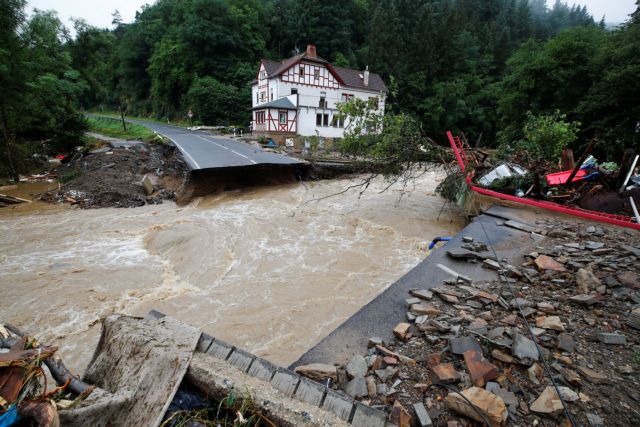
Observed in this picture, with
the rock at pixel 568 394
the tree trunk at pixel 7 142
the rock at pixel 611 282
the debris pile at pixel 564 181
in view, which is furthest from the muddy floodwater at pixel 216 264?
the tree trunk at pixel 7 142

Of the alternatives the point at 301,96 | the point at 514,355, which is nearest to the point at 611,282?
the point at 514,355

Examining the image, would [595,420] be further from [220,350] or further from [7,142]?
[7,142]

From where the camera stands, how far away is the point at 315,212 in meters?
12.1

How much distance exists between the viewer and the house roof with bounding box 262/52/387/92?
95.9ft

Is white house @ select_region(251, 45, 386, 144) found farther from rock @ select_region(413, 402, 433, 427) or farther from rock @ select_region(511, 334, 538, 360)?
rock @ select_region(413, 402, 433, 427)

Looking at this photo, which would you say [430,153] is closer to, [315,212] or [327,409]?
[315,212]

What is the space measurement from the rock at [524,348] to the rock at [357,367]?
1.44m

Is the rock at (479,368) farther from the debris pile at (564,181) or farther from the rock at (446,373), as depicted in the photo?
the debris pile at (564,181)

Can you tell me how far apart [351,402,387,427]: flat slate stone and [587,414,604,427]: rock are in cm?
160

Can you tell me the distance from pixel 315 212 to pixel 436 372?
9.50 metres

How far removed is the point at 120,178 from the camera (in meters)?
15.6

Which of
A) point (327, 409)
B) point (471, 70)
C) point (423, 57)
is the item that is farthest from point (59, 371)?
point (471, 70)

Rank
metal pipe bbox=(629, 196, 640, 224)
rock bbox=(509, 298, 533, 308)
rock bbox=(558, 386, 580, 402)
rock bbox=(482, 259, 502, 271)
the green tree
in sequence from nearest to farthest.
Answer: rock bbox=(558, 386, 580, 402) → rock bbox=(509, 298, 533, 308) → rock bbox=(482, 259, 502, 271) → metal pipe bbox=(629, 196, 640, 224) → the green tree

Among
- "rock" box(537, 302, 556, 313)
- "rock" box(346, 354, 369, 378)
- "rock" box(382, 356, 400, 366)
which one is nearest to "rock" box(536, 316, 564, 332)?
"rock" box(537, 302, 556, 313)
